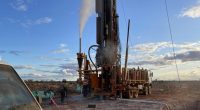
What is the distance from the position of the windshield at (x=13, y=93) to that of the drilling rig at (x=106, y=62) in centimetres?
2733

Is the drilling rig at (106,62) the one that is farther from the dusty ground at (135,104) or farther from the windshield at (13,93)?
the windshield at (13,93)

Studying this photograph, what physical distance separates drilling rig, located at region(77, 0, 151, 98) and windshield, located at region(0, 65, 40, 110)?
1076 inches

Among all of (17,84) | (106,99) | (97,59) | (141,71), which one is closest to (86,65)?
(97,59)

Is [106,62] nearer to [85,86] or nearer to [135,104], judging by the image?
[85,86]

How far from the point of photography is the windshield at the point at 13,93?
12.6 feet

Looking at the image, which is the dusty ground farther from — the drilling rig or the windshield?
the windshield

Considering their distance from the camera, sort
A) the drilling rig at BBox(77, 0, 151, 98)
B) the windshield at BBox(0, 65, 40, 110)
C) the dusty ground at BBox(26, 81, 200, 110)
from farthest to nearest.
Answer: the drilling rig at BBox(77, 0, 151, 98) < the dusty ground at BBox(26, 81, 200, 110) < the windshield at BBox(0, 65, 40, 110)

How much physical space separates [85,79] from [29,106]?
29.0 metres

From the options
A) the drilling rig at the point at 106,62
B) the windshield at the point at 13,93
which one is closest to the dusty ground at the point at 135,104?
the drilling rig at the point at 106,62

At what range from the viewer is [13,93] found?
13.0ft

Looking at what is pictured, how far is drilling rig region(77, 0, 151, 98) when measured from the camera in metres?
31.8

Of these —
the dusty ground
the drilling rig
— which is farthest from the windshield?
the drilling rig

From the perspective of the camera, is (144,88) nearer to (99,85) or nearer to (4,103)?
(99,85)

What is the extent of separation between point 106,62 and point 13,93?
28.4m
